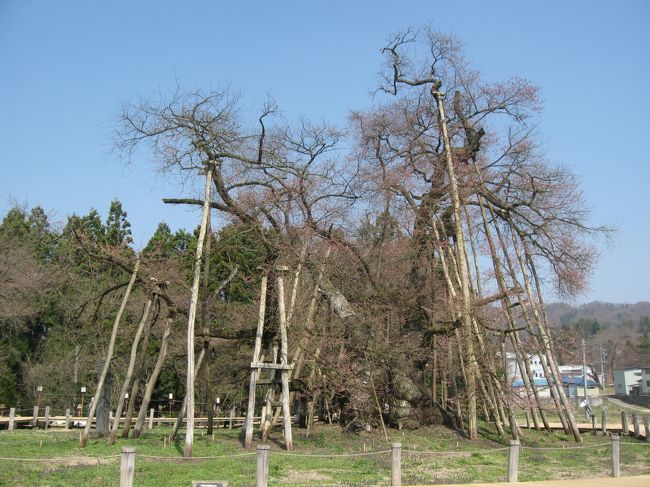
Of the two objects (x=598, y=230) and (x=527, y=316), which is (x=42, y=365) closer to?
(x=527, y=316)

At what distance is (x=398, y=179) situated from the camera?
73.7 ft

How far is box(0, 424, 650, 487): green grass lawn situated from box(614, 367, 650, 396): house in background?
6556cm

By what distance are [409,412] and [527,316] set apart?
4.72 m

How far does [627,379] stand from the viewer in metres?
80.1

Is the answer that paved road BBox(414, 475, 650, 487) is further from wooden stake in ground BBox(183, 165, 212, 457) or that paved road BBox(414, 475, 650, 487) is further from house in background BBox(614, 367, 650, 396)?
house in background BBox(614, 367, 650, 396)

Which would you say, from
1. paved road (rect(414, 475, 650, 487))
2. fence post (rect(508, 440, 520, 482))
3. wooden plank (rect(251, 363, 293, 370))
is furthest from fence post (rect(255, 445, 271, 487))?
wooden plank (rect(251, 363, 293, 370))

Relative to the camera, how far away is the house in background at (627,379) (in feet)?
256

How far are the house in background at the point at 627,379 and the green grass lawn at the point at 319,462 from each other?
65.6 meters

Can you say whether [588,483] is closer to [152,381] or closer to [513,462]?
[513,462]

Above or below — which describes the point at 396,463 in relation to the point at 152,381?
below

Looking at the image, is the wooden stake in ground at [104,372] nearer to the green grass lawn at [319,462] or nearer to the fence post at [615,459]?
the green grass lawn at [319,462]

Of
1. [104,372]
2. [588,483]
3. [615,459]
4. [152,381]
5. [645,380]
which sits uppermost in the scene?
[645,380]

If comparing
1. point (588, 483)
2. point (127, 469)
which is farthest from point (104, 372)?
point (588, 483)

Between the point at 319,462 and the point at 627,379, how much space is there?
76.9 meters
